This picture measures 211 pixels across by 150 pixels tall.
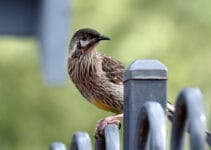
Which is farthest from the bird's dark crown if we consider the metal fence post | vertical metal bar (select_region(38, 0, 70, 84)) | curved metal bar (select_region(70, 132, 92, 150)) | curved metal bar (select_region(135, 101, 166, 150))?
curved metal bar (select_region(135, 101, 166, 150))

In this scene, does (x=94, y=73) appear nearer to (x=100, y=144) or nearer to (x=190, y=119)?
(x=100, y=144)

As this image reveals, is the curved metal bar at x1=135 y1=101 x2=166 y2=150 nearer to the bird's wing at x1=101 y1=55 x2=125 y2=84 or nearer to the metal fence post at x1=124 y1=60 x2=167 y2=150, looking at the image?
the metal fence post at x1=124 y1=60 x2=167 y2=150

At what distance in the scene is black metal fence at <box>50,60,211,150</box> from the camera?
2648mm

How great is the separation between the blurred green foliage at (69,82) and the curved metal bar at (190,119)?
10.7 metres

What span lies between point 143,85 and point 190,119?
0.54 metres

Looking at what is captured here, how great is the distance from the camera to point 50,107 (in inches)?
564

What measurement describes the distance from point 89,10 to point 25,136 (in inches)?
68.7

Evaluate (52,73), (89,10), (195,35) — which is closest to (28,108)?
(89,10)

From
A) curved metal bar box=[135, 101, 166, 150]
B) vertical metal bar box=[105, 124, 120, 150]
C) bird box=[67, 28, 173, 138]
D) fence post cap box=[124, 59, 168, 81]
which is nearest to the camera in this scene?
curved metal bar box=[135, 101, 166, 150]

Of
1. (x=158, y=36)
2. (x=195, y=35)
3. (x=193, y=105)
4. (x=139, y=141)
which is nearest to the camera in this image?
(x=193, y=105)

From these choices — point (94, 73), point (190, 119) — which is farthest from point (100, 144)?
point (94, 73)

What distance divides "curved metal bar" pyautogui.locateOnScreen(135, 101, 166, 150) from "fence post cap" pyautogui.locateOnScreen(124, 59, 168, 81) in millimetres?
162

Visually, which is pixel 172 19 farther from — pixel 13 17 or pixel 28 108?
pixel 13 17

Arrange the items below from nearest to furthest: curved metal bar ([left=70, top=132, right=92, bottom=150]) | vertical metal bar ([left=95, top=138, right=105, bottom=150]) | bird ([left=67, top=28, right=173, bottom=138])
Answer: curved metal bar ([left=70, top=132, right=92, bottom=150]) → vertical metal bar ([left=95, top=138, right=105, bottom=150]) → bird ([left=67, top=28, right=173, bottom=138])
